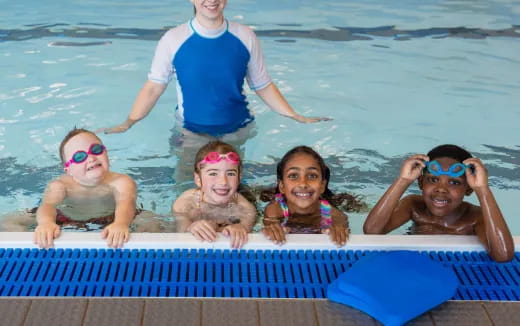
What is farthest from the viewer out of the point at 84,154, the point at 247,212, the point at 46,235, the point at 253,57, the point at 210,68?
the point at 253,57

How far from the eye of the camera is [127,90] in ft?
21.2

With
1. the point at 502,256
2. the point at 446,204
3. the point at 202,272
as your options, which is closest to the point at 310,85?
the point at 446,204

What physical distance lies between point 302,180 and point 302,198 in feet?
0.30

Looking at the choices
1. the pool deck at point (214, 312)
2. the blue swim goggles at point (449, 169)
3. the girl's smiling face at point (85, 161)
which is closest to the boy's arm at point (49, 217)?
the girl's smiling face at point (85, 161)

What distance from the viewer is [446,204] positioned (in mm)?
3172

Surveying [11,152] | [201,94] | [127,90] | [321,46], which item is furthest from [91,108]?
[321,46]

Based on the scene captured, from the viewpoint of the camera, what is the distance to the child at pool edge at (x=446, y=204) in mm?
2822

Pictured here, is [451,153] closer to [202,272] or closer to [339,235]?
[339,235]

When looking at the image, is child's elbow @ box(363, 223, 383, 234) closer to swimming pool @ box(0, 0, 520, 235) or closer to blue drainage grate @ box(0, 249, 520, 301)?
blue drainage grate @ box(0, 249, 520, 301)

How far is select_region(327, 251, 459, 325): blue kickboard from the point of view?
231 centimetres

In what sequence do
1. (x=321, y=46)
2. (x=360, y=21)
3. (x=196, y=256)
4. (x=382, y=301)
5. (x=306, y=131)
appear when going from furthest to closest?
1. (x=360, y=21)
2. (x=321, y=46)
3. (x=306, y=131)
4. (x=196, y=256)
5. (x=382, y=301)

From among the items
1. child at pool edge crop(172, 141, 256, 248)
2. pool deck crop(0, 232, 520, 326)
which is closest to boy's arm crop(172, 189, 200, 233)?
child at pool edge crop(172, 141, 256, 248)

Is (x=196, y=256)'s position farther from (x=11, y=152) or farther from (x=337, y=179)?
(x=11, y=152)

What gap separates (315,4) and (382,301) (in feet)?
24.9
